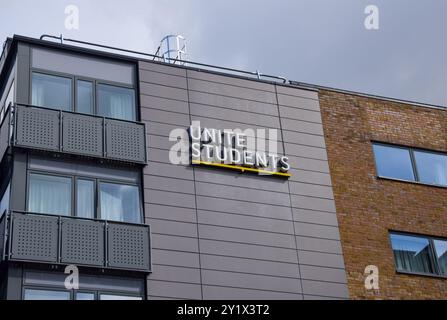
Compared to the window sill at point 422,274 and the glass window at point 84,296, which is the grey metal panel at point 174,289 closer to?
the glass window at point 84,296

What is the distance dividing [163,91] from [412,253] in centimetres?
885

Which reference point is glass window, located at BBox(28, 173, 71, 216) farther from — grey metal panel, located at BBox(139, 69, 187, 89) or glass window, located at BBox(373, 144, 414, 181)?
glass window, located at BBox(373, 144, 414, 181)

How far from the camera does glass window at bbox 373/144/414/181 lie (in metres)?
28.5

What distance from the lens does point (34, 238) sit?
872 inches

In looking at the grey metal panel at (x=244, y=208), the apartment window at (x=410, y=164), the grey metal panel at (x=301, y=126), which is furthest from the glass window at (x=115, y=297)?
the apartment window at (x=410, y=164)

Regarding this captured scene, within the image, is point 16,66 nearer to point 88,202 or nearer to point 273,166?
point 88,202

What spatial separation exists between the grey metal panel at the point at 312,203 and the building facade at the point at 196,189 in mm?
35

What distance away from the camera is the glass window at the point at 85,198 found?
2341 cm

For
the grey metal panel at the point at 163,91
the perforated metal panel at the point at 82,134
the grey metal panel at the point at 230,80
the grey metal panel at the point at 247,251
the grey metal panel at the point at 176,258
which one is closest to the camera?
the grey metal panel at the point at 176,258

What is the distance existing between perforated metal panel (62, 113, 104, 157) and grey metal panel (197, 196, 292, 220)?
313cm

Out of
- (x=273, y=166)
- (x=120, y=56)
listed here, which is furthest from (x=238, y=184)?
(x=120, y=56)

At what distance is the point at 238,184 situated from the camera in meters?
25.6
